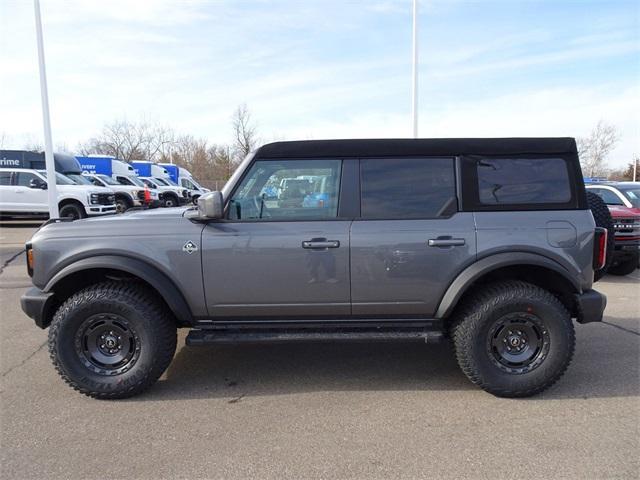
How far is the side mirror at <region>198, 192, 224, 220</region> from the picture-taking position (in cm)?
332

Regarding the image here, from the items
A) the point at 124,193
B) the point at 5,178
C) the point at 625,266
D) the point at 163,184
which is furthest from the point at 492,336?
the point at 163,184

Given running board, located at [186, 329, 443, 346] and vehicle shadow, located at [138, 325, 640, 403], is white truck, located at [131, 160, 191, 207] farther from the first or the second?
running board, located at [186, 329, 443, 346]

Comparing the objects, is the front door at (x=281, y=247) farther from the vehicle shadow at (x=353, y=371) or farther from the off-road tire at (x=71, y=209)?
the off-road tire at (x=71, y=209)

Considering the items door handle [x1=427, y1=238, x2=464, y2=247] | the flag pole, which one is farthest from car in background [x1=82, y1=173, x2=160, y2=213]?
door handle [x1=427, y1=238, x2=464, y2=247]

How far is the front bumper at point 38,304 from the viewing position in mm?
3445

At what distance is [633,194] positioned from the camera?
849cm

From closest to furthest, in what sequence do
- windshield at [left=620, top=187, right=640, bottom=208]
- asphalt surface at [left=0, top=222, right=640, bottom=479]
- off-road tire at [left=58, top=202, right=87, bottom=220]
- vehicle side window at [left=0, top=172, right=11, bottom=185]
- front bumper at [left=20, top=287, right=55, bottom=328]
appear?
asphalt surface at [left=0, top=222, right=640, bottom=479] → front bumper at [left=20, top=287, right=55, bottom=328] → windshield at [left=620, top=187, right=640, bottom=208] → off-road tire at [left=58, top=202, right=87, bottom=220] → vehicle side window at [left=0, top=172, right=11, bottom=185]

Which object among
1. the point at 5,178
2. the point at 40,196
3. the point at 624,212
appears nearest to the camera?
the point at 624,212

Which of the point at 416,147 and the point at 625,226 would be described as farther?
the point at 625,226

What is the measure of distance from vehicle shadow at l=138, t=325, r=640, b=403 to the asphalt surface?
0.02m

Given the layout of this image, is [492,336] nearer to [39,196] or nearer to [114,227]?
[114,227]

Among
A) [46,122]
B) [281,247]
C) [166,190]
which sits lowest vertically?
[281,247]

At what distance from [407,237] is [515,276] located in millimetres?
997

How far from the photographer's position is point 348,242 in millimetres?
3400
